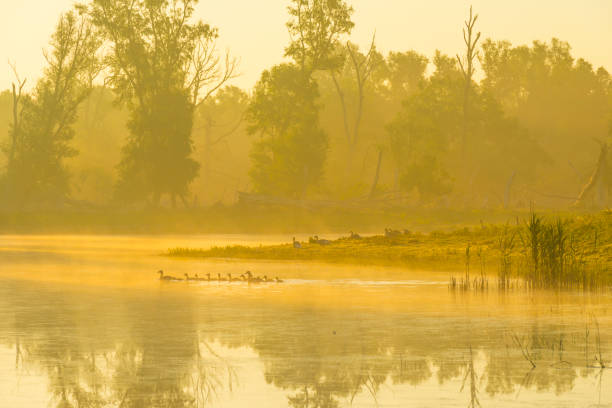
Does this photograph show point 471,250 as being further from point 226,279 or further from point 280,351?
point 280,351

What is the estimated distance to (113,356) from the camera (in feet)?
51.2

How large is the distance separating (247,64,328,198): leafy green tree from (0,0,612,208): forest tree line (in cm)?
11

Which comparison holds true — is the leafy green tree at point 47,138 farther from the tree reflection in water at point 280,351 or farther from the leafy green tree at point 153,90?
the tree reflection in water at point 280,351

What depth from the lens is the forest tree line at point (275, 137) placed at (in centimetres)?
A: 8175

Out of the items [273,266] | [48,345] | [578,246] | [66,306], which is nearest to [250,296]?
[66,306]

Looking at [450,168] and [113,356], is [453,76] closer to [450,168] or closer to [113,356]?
[450,168]

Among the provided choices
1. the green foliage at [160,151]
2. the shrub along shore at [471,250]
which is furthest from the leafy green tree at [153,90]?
the shrub along shore at [471,250]

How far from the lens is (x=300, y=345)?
16.7 meters

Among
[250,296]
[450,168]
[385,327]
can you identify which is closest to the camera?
[385,327]

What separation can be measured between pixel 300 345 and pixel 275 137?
249 ft

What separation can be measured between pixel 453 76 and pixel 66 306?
114 m

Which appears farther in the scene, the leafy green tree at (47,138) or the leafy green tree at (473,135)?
the leafy green tree at (473,135)

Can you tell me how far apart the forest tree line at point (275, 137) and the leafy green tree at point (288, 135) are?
11 centimetres

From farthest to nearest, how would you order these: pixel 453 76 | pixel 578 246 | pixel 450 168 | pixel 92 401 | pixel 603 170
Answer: pixel 453 76, pixel 450 168, pixel 603 170, pixel 578 246, pixel 92 401
